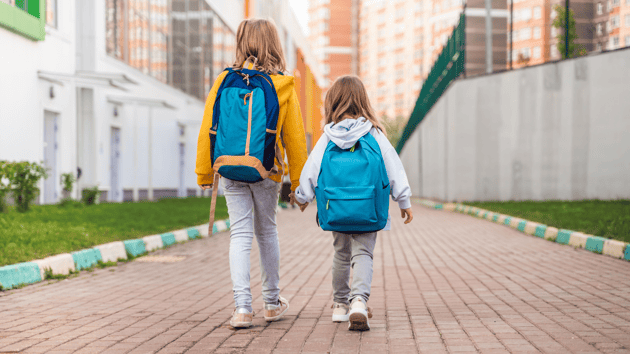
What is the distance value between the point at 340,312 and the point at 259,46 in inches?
72.0

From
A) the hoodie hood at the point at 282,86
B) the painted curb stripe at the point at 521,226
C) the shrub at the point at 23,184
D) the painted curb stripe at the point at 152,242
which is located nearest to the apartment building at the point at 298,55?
the shrub at the point at 23,184

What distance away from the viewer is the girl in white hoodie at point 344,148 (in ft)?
13.5

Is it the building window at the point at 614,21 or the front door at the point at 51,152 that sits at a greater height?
the building window at the point at 614,21

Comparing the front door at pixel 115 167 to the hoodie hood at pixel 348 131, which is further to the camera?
the front door at pixel 115 167

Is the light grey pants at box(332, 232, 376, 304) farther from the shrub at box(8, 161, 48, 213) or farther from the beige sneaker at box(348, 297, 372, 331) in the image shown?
the shrub at box(8, 161, 48, 213)

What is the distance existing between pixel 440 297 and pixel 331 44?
120913mm

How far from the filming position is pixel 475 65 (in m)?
19.9

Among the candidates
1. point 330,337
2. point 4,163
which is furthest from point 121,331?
point 4,163

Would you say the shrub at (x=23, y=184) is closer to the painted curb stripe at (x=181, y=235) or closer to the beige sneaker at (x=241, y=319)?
the painted curb stripe at (x=181, y=235)

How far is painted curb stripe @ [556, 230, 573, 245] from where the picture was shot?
9220mm

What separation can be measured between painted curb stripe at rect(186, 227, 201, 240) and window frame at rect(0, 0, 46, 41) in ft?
23.2

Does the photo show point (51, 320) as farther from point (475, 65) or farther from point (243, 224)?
point (475, 65)

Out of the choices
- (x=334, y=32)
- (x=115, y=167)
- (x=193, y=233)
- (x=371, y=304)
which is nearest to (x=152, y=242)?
(x=193, y=233)

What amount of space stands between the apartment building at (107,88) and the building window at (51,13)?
0.03m
